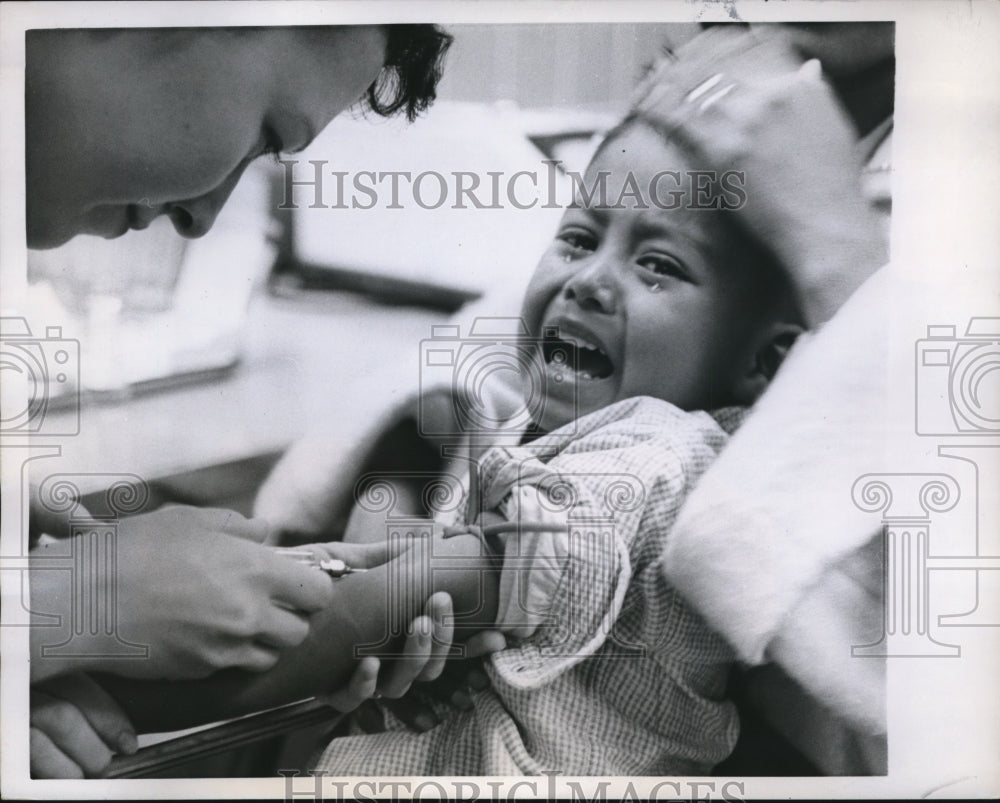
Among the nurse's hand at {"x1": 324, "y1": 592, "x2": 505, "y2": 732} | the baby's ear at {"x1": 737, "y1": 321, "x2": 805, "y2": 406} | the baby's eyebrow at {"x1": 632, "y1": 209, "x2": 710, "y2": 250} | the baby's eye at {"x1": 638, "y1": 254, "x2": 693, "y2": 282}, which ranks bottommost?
the nurse's hand at {"x1": 324, "y1": 592, "x2": 505, "y2": 732}

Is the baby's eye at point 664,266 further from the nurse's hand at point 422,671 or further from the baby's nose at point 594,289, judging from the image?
the nurse's hand at point 422,671

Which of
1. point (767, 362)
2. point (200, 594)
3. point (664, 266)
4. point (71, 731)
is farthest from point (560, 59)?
point (71, 731)

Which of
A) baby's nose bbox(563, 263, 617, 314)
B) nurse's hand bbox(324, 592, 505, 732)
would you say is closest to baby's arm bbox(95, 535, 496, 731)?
nurse's hand bbox(324, 592, 505, 732)

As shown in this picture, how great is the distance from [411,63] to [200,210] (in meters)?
0.37

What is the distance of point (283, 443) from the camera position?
1291 millimetres

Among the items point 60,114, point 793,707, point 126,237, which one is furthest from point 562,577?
point 60,114

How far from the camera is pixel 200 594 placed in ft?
4.12

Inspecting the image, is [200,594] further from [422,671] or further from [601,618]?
[601,618]

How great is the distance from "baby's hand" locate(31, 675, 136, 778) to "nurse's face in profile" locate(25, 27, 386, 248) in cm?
65

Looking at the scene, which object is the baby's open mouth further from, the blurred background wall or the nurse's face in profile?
the nurse's face in profile

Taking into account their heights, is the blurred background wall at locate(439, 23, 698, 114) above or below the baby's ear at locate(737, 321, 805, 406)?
above

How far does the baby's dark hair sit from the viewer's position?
4.26ft

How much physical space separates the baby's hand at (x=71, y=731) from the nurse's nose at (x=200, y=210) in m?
0.67

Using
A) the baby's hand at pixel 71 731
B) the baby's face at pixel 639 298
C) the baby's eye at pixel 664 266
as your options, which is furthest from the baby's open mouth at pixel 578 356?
the baby's hand at pixel 71 731
